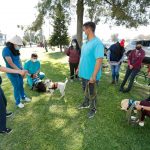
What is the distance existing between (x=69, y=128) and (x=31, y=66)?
3.32 m

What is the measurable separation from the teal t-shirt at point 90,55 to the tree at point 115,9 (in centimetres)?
1037

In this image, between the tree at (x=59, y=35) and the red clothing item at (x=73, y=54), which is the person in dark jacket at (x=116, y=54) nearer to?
the red clothing item at (x=73, y=54)

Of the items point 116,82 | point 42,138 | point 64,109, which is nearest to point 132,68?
point 116,82

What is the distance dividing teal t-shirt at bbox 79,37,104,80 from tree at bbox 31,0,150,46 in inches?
408

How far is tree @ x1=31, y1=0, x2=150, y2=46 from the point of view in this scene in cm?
1535

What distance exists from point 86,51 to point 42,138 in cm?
206

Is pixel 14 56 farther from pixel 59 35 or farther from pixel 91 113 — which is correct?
pixel 59 35

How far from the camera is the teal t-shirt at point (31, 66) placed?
7.78m

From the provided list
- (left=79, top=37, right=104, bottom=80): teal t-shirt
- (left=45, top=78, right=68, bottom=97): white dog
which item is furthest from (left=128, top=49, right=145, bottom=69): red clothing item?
(left=79, top=37, right=104, bottom=80): teal t-shirt

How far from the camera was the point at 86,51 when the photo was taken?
207 inches

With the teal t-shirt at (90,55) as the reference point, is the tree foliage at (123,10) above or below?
above

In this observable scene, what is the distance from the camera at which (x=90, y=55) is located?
17.1 feet

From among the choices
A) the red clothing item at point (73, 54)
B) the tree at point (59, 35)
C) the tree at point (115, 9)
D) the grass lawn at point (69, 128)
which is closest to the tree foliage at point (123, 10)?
the tree at point (115, 9)

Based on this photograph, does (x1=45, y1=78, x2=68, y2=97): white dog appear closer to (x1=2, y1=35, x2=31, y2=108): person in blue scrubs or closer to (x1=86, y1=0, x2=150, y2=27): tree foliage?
(x1=2, y1=35, x2=31, y2=108): person in blue scrubs
